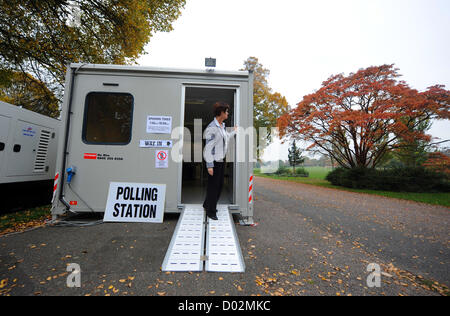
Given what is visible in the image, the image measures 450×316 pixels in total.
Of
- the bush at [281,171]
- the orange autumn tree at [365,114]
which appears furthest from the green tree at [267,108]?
the bush at [281,171]

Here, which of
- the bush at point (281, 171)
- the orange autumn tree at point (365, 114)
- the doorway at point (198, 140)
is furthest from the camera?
the bush at point (281, 171)

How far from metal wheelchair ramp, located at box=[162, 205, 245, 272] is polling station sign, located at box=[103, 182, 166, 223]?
662 mm

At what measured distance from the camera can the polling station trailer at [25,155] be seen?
3.79 meters

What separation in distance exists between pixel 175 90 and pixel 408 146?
12532mm

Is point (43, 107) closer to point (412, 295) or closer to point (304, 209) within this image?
point (304, 209)

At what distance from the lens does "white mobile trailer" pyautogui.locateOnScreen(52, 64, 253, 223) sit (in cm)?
335

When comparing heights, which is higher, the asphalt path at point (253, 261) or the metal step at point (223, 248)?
the metal step at point (223, 248)

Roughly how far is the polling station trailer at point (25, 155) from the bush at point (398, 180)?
13.4 metres

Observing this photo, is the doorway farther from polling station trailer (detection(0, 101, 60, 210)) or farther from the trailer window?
polling station trailer (detection(0, 101, 60, 210))

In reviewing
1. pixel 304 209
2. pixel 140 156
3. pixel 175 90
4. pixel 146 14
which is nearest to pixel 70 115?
pixel 140 156

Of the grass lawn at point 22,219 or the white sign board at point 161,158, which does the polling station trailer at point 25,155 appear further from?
the white sign board at point 161,158

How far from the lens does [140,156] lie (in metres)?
3.41

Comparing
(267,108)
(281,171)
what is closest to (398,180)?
(267,108)
